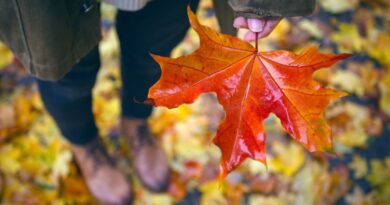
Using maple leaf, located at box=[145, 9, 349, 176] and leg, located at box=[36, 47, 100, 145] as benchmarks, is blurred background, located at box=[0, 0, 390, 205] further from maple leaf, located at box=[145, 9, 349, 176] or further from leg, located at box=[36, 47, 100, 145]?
maple leaf, located at box=[145, 9, 349, 176]

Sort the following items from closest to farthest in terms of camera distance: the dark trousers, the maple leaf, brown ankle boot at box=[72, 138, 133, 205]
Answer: the maple leaf
the dark trousers
brown ankle boot at box=[72, 138, 133, 205]

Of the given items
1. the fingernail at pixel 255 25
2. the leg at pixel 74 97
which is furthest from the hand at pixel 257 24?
the leg at pixel 74 97

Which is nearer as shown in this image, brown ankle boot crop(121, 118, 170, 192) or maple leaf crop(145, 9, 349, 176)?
maple leaf crop(145, 9, 349, 176)

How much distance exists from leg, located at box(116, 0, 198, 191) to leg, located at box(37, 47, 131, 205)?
0.39ft

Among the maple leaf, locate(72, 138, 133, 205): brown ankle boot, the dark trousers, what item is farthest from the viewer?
locate(72, 138, 133, 205): brown ankle boot

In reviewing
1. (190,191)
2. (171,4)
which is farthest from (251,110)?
(190,191)

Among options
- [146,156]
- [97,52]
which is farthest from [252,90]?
[146,156]

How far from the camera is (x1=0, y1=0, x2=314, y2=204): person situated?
0.79m

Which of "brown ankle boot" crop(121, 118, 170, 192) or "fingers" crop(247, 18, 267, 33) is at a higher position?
"fingers" crop(247, 18, 267, 33)

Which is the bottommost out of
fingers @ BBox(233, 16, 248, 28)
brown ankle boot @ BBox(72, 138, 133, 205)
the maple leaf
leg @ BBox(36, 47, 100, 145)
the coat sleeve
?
brown ankle boot @ BBox(72, 138, 133, 205)

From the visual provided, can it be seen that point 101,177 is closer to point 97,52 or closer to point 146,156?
point 146,156

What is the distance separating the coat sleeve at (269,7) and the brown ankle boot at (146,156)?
902 millimetres

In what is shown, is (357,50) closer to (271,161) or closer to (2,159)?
(271,161)

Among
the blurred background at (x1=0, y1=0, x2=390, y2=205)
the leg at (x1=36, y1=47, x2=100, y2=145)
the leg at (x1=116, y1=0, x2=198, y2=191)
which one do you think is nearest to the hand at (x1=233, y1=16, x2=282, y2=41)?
the leg at (x1=116, y1=0, x2=198, y2=191)
